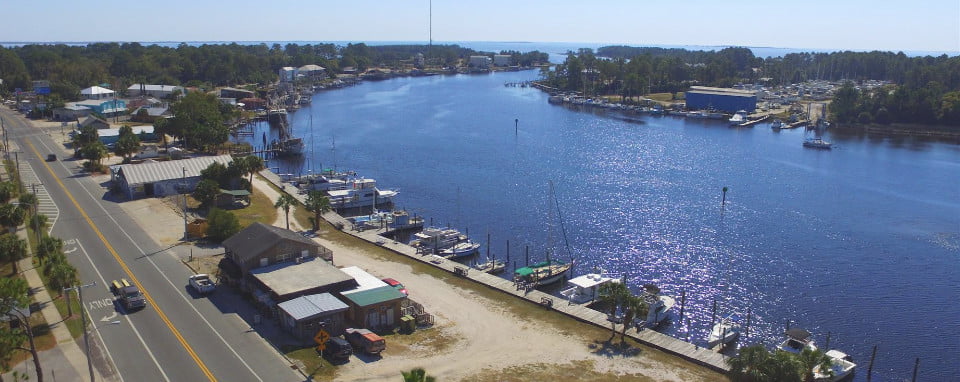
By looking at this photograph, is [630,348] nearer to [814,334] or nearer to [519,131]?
[814,334]

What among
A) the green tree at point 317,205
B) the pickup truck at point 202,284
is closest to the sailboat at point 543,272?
the green tree at point 317,205

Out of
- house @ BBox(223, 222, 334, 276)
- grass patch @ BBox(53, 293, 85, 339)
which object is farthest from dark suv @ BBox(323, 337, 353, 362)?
grass patch @ BBox(53, 293, 85, 339)

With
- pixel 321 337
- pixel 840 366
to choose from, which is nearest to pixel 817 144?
pixel 840 366

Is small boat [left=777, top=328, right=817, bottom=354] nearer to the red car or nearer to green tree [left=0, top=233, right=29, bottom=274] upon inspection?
the red car

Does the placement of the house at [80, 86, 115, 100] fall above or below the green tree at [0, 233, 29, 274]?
above

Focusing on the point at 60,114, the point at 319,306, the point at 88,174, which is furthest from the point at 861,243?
the point at 60,114

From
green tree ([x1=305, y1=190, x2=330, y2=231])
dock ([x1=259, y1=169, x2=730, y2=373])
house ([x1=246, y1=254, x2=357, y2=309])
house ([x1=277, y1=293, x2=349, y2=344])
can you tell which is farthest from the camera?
green tree ([x1=305, y1=190, x2=330, y2=231])
